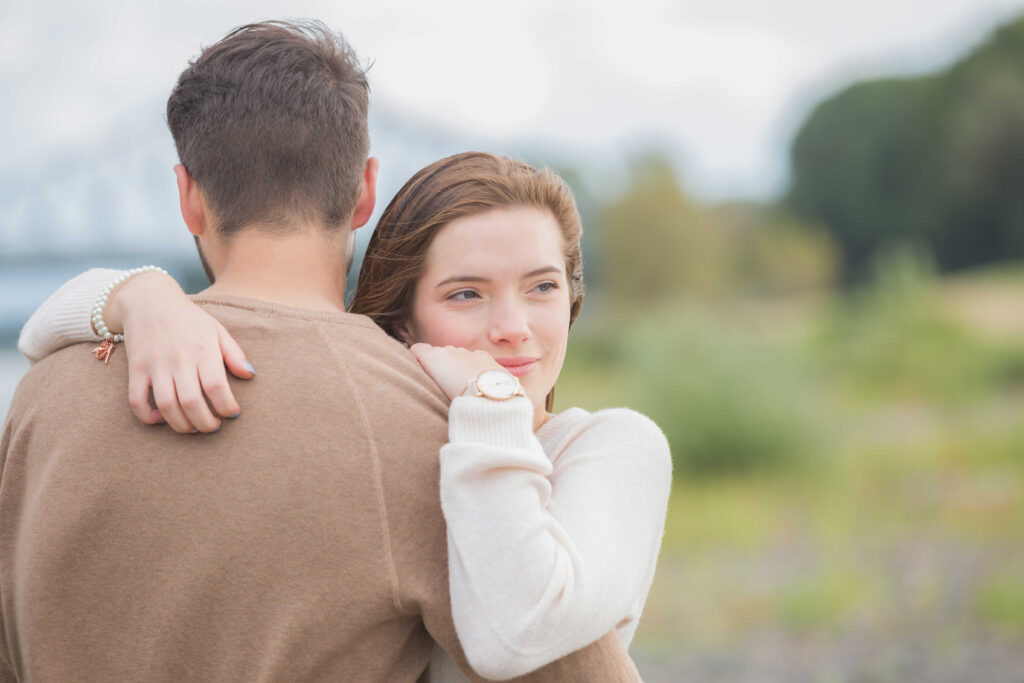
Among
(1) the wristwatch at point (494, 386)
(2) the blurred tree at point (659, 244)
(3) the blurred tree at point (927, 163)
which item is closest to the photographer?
(1) the wristwatch at point (494, 386)

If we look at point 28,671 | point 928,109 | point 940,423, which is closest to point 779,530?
point 940,423

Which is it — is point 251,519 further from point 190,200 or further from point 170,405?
point 190,200

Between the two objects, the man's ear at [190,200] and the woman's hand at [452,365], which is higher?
the man's ear at [190,200]

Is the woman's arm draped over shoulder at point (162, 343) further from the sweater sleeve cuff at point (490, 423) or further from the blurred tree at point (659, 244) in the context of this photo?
the blurred tree at point (659, 244)

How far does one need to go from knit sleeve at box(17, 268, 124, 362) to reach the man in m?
0.05

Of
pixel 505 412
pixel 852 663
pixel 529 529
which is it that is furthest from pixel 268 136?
pixel 852 663

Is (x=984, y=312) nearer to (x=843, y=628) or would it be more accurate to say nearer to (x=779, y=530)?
(x=779, y=530)

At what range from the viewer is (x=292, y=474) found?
4.08 feet

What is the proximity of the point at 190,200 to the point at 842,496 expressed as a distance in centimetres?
924

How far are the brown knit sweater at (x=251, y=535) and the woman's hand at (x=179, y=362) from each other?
3 cm

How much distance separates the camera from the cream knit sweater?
122 cm

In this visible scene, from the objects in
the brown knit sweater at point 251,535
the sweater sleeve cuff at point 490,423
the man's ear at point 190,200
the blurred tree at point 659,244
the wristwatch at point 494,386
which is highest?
the man's ear at point 190,200

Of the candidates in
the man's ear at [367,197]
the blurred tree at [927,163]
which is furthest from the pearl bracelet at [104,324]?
the blurred tree at [927,163]

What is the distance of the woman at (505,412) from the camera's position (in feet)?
4.05
